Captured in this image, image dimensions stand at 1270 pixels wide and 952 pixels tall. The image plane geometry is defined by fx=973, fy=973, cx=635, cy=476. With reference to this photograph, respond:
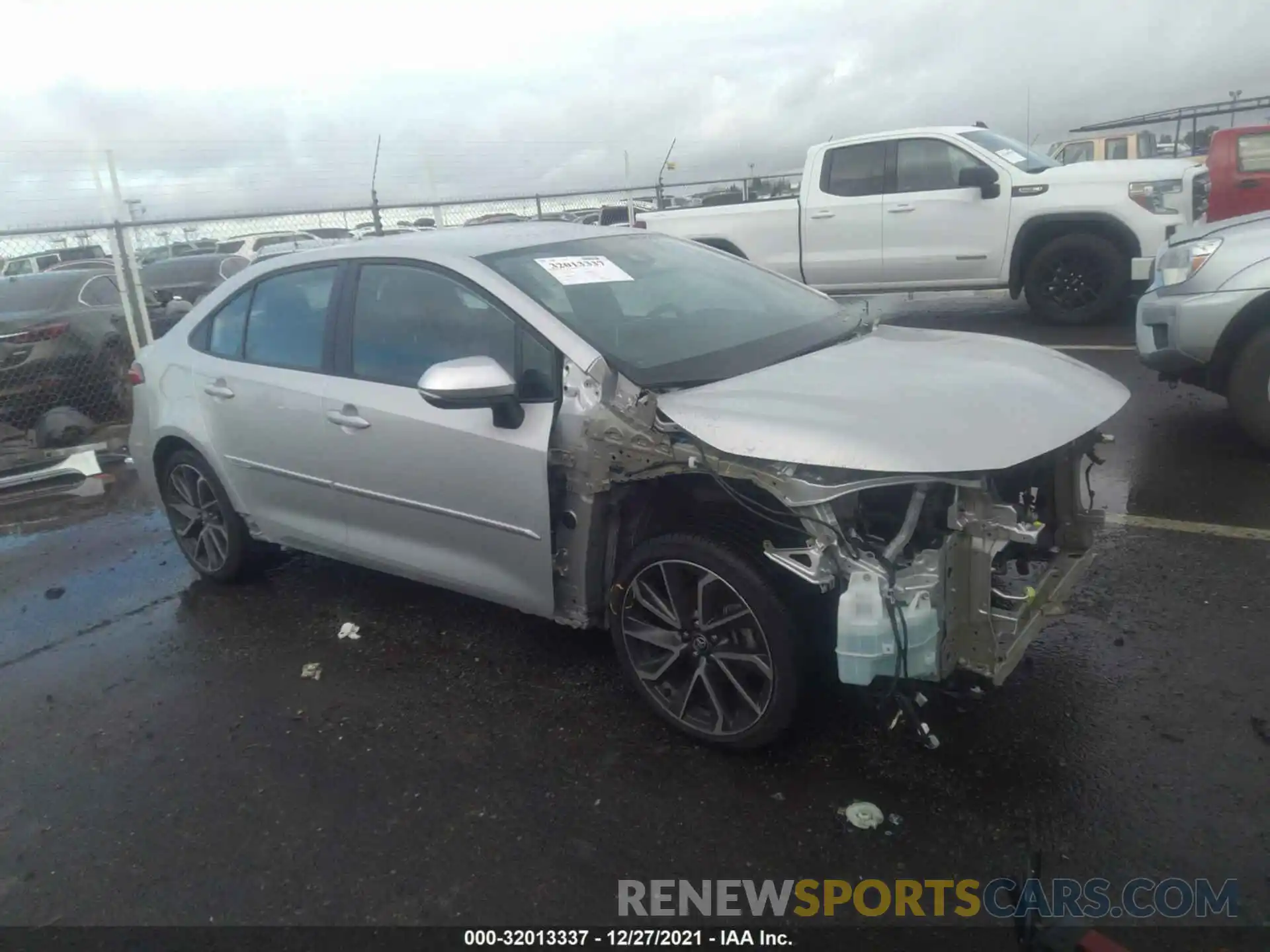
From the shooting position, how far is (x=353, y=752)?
338 cm

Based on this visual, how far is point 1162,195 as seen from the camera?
8812 mm

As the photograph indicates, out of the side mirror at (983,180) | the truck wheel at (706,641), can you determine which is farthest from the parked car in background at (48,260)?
the truck wheel at (706,641)

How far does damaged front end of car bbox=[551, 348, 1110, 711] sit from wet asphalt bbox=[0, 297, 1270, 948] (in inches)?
15.7

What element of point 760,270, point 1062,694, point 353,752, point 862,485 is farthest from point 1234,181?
point 353,752

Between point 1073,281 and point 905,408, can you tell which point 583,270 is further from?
point 1073,281

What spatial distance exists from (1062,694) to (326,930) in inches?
94.8

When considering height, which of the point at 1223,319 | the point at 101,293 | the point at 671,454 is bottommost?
the point at 1223,319

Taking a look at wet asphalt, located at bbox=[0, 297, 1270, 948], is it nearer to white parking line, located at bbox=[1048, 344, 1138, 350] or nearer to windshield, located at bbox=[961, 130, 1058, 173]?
white parking line, located at bbox=[1048, 344, 1138, 350]

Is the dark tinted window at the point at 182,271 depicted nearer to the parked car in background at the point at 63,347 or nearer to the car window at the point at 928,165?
the parked car in background at the point at 63,347

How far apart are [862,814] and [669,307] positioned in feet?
6.56

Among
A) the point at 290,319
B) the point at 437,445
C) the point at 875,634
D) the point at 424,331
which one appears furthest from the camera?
the point at 290,319

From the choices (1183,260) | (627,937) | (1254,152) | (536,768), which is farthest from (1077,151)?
(627,937)

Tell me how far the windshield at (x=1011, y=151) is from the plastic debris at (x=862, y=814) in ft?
27.0

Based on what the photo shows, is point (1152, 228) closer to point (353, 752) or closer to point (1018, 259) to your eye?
point (1018, 259)
